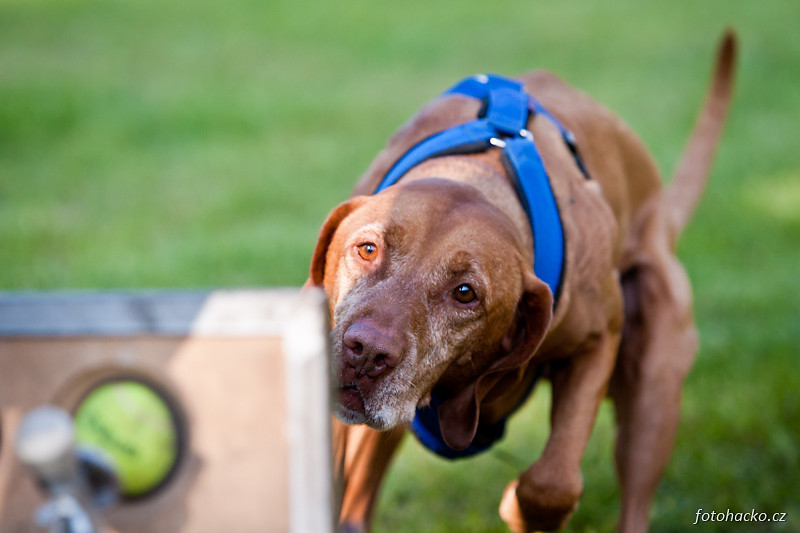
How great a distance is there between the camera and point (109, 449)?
177cm

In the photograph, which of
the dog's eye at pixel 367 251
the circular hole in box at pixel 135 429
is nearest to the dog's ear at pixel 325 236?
the dog's eye at pixel 367 251

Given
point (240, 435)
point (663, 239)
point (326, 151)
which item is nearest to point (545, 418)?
point (663, 239)

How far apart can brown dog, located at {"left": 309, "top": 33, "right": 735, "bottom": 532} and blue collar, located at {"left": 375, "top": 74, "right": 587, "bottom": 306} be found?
0.12ft

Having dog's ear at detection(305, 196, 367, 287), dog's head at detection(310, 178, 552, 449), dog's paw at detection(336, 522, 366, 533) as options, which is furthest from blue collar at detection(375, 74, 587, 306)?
dog's paw at detection(336, 522, 366, 533)

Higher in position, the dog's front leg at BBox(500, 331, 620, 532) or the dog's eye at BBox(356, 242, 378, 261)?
the dog's eye at BBox(356, 242, 378, 261)

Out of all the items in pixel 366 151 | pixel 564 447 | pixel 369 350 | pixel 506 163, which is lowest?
pixel 564 447

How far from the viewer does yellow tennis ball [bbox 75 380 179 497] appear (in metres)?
1.72

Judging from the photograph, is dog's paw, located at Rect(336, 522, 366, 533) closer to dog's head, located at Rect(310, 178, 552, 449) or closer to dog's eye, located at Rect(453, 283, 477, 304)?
dog's head, located at Rect(310, 178, 552, 449)

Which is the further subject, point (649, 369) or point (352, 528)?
point (649, 369)

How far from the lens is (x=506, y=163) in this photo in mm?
3061

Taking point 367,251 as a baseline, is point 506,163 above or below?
above

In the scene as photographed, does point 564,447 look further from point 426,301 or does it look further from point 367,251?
point 367,251

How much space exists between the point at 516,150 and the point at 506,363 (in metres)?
0.72

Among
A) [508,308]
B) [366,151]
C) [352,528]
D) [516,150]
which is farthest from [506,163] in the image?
[366,151]
